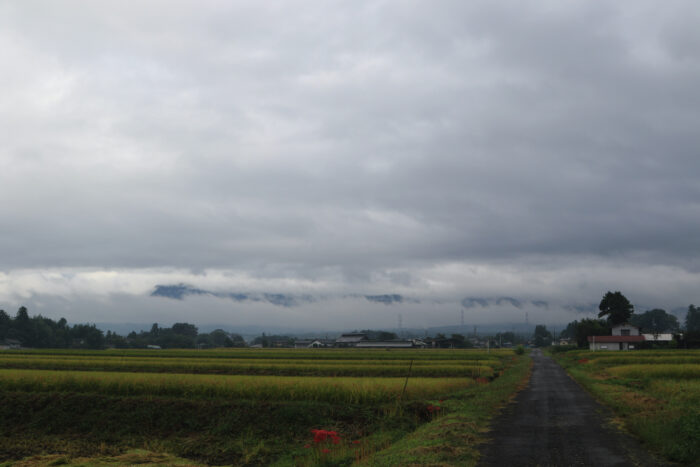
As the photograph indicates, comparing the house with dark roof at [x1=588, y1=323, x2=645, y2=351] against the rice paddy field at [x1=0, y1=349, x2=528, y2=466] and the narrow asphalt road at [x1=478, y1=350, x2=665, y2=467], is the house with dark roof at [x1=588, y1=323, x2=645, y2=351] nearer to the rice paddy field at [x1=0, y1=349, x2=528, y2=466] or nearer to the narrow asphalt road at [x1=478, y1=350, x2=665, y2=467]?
the rice paddy field at [x1=0, y1=349, x2=528, y2=466]

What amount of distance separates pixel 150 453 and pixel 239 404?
6995 millimetres

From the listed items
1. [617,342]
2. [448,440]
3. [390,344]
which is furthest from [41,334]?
[448,440]

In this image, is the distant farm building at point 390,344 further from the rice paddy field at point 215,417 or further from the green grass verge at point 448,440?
the green grass verge at point 448,440

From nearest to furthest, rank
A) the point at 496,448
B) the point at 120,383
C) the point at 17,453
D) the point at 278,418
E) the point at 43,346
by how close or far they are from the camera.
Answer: the point at 496,448
the point at 17,453
the point at 278,418
the point at 120,383
the point at 43,346

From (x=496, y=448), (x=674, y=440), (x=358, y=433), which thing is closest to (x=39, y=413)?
(x=358, y=433)

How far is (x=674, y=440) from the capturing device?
16.1 meters

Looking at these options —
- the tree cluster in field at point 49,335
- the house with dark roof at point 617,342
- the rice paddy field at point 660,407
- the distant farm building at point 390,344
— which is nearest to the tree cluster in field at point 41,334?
the tree cluster in field at point 49,335

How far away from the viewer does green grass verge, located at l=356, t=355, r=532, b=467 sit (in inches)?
603

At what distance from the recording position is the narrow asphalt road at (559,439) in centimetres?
1509

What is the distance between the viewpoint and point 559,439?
18.0 m

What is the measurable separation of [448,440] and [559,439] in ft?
13.1

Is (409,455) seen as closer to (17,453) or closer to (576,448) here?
(576,448)

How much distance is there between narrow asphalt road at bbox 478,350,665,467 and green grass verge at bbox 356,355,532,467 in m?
0.61

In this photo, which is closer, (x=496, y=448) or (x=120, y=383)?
(x=496, y=448)
